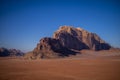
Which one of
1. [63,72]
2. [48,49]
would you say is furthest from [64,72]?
[48,49]

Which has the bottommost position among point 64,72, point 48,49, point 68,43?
point 64,72

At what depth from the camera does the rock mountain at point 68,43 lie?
279 ft

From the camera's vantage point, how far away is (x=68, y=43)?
360 ft

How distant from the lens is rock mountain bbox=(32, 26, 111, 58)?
85062mm

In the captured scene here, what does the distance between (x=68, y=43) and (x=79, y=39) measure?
13.8 m

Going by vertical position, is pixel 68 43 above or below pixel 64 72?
above

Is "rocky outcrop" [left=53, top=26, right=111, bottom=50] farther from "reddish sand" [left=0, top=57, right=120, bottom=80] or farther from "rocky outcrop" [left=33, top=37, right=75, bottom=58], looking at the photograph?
"reddish sand" [left=0, top=57, right=120, bottom=80]

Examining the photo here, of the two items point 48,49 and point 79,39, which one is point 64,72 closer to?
point 48,49

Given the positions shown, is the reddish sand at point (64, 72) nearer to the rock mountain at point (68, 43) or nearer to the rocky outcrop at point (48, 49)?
the rocky outcrop at point (48, 49)

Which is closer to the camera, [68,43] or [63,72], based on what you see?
[63,72]

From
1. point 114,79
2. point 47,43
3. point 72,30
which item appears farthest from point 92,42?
point 114,79

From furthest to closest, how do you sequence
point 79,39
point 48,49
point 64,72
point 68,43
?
point 79,39
point 68,43
point 48,49
point 64,72

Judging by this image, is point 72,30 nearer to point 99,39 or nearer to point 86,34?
point 86,34

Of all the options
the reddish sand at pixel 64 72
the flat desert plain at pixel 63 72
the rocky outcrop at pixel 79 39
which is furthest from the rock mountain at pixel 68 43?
the reddish sand at pixel 64 72
